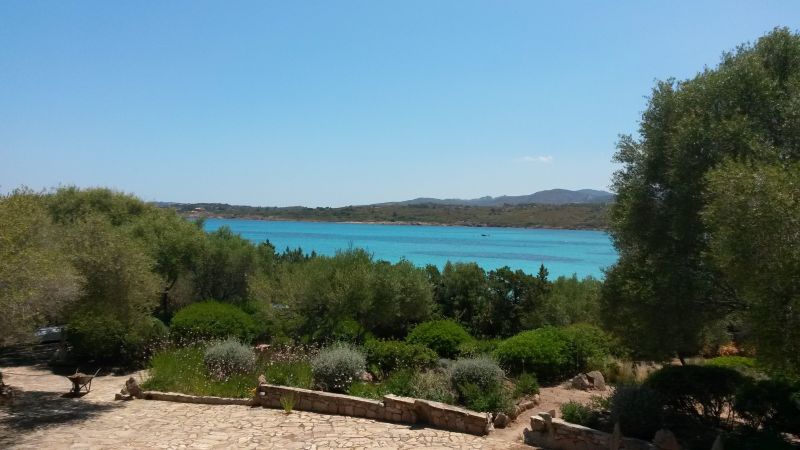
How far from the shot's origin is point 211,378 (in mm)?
13047

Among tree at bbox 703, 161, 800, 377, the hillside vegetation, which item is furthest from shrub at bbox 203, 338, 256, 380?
the hillside vegetation

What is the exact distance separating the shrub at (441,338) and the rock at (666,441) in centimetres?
716

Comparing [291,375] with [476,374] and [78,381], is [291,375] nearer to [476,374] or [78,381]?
[476,374]

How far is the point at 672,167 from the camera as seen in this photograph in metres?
8.94

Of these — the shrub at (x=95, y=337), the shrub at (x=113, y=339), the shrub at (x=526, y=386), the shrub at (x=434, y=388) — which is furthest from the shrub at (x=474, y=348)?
the shrub at (x=95, y=337)

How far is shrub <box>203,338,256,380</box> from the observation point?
1328 cm

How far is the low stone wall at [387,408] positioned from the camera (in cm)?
1010

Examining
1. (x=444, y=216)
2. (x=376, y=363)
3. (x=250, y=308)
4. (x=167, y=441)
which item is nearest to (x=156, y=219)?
(x=250, y=308)

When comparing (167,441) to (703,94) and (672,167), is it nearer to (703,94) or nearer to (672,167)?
(672,167)

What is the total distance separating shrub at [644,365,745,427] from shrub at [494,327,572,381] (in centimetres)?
429

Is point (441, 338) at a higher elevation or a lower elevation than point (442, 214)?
lower

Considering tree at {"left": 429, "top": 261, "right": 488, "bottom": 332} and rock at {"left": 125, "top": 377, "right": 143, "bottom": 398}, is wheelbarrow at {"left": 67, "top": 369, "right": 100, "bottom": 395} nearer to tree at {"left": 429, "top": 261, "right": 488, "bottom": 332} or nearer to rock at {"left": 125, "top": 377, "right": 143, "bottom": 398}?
rock at {"left": 125, "top": 377, "right": 143, "bottom": 398}

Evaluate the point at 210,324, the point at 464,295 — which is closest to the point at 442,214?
the point at 464,295

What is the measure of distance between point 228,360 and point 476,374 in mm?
5837
